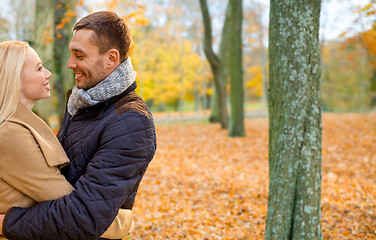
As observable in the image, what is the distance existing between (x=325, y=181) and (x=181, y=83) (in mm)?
26767

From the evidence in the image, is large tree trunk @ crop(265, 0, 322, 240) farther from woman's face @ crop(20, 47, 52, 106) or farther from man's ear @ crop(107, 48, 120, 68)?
woman's face @ crop(20, 47, 52, 106)

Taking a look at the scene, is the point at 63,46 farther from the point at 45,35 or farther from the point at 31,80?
the point at 31,80

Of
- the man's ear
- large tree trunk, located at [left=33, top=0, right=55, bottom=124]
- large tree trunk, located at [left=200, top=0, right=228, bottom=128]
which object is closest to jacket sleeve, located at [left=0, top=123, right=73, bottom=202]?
the man's ear

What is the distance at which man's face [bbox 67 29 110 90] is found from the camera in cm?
170

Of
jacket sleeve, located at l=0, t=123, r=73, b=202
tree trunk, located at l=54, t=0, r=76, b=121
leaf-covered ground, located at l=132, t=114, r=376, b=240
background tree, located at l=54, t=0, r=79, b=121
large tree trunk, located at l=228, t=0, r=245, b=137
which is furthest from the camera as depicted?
large tree trunk, located at l=228, t=0, r=245, b=137

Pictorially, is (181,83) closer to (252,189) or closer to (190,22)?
(190,22)

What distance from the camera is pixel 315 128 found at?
10.7ft

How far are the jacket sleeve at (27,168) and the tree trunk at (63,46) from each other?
7805 millimetres

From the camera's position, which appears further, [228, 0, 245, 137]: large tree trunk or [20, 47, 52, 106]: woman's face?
[228, 0, 245, 137]: large tree trunk

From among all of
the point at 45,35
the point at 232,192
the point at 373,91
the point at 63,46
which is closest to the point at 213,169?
the point at 232,192

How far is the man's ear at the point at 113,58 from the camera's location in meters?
1.73

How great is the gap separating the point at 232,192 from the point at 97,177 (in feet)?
18.6

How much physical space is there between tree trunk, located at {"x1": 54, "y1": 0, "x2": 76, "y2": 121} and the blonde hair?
761cm

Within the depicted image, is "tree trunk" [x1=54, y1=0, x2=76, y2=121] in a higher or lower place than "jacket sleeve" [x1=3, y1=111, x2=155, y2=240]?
higher
